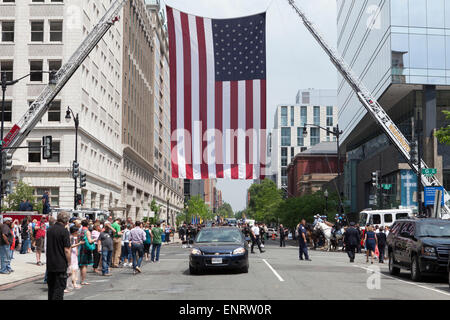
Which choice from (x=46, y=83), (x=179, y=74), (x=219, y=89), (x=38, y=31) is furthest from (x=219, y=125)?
(x=38, y=31)

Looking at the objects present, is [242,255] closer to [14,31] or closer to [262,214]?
[14,31]

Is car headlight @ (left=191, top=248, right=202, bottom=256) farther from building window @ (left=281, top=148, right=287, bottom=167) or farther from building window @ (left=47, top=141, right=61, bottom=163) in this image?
building window @ (left=281, top=148, right=287, bottom=167)

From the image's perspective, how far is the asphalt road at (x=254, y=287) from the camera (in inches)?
529

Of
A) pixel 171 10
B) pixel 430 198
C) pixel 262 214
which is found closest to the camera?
pixel 171 10

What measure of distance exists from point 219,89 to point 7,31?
36711mm

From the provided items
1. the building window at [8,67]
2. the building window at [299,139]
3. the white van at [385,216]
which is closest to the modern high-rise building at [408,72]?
the white van at [385,216]

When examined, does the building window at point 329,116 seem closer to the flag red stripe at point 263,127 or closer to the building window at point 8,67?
the building window at point 8,67

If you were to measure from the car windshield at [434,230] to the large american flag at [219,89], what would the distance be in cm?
577

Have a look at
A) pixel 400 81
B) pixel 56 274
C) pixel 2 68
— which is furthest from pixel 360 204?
pixel 56 274

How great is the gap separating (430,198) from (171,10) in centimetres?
2245

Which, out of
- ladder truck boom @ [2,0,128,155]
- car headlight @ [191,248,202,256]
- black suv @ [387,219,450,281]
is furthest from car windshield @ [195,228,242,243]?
ladder truck boom @ [2,0,128,155]

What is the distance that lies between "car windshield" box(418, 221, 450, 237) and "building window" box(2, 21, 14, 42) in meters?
42.7
